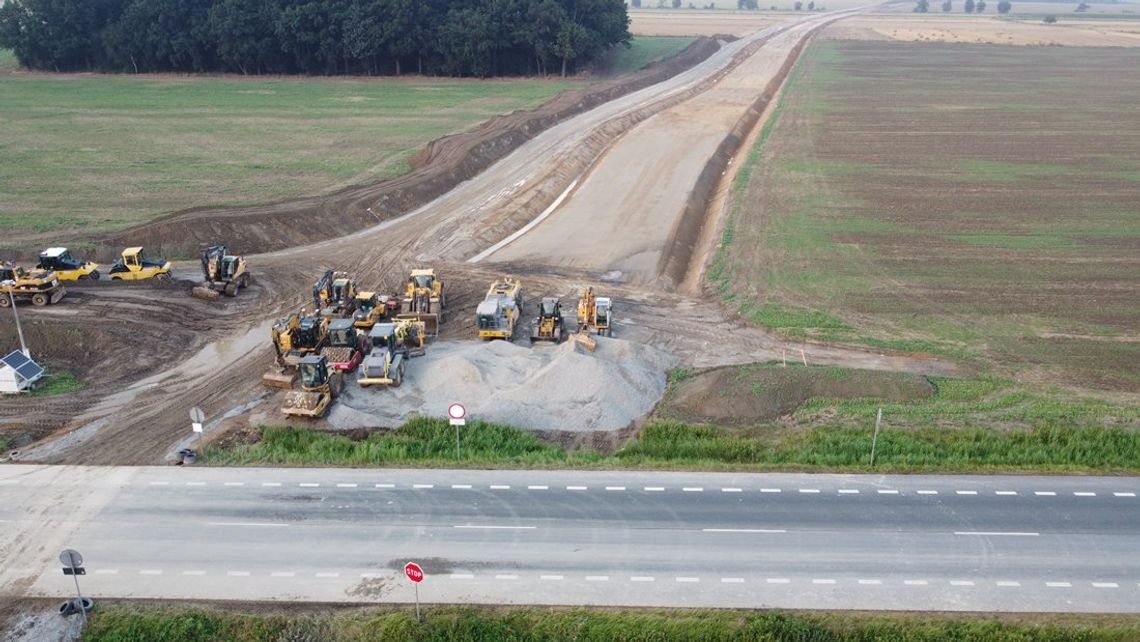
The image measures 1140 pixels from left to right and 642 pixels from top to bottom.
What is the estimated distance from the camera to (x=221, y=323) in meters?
37.5

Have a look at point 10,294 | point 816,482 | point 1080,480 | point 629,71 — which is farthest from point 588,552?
point 629,71

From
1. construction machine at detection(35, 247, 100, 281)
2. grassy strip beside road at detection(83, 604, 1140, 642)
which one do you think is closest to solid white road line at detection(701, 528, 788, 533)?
grassy strip beside road at detection(83, 604, 1140, 642)

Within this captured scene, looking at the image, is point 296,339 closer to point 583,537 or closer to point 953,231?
point 583,537

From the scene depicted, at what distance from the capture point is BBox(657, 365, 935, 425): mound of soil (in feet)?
97.1

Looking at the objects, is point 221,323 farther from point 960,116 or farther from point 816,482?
point 960,116

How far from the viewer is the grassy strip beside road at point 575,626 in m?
18.5

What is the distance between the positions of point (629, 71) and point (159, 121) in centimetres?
5783

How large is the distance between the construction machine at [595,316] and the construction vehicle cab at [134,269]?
21773 mm

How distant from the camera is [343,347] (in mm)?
32094

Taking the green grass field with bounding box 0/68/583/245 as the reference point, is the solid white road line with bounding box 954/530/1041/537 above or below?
below

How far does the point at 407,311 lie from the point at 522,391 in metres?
8.87

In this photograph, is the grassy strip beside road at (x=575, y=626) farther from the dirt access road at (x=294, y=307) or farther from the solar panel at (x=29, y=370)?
the solar panel at (x=29, y=370)

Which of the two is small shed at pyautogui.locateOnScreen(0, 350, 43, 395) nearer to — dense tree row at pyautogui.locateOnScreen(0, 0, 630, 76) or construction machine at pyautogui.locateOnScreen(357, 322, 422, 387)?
construction machine at pyautogui.locateOnScreen(357, 322, 422, 387)

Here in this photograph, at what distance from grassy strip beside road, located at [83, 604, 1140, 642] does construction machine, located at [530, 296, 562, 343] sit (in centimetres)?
1650
